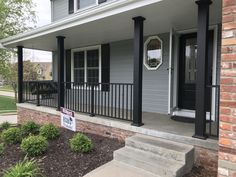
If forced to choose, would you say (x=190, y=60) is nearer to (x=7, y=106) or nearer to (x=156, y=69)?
(x=156, y=69)

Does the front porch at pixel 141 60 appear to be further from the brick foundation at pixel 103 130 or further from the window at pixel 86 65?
the brick foundation at pixel 103 130

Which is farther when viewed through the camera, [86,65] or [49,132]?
[86,65]

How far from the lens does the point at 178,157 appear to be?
3.12 meters

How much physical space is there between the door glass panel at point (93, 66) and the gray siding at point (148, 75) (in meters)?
0.69

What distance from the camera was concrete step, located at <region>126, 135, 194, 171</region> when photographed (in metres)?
3.12

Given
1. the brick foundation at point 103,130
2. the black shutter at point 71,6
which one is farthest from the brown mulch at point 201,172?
the black shutter at point 71,6

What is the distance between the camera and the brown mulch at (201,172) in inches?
123

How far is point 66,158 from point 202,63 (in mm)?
2877

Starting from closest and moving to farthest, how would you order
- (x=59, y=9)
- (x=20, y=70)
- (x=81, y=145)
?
(x=81, y=145) → (x=20, y=70) → (x=59, y=9)

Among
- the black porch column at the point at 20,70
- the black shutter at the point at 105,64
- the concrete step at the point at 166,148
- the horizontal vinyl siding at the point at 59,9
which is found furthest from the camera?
the horizontal vinyl siding at the point at 59,9

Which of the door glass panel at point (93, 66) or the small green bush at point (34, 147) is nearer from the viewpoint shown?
the small green bush at point (34, 147)

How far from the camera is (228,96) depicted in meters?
2.18

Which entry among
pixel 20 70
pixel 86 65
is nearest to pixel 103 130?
pixel 86 65

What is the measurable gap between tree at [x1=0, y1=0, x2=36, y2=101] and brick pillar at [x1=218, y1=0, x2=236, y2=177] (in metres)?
11.1
